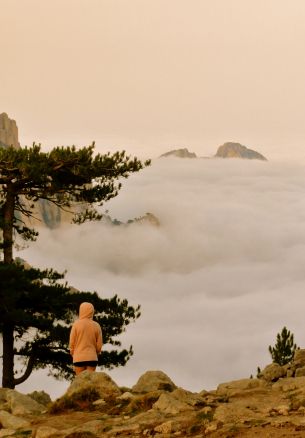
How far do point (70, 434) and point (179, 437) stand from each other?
6.91 ft

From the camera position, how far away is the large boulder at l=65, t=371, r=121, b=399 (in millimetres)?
14289

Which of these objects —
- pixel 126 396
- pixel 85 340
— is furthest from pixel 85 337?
pixel 126 396

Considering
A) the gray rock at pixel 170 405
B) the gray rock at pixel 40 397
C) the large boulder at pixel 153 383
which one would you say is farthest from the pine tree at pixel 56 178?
the gray rock at pixel 170 405

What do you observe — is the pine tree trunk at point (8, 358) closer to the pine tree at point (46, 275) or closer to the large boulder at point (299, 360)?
the pine tree at point (46, 275)

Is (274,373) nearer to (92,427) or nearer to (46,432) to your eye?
(92,427)

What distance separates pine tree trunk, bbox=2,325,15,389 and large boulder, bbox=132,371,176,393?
13200 mm

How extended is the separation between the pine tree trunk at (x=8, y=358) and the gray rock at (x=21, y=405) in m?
13.0

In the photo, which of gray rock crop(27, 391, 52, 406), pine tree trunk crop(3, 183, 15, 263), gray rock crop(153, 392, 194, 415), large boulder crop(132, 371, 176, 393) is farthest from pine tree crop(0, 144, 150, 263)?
gray rock crop(153, 392, 194, 415)

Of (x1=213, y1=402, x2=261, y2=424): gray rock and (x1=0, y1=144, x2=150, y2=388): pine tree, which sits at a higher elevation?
(x1=0, y1=144, x2=150, y2=388): pine tree

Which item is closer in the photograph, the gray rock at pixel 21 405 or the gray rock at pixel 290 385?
the gray rock at pixel 21 405

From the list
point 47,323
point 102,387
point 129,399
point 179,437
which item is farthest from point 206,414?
point 47,323

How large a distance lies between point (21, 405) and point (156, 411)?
392 centimetres

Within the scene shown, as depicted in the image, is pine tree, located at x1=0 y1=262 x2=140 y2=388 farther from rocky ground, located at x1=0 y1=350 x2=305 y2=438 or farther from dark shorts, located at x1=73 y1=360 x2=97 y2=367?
dark shorts, located at x1=73 y1=360 x2=97 y2=367

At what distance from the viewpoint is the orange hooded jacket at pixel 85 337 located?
51.4 ft
